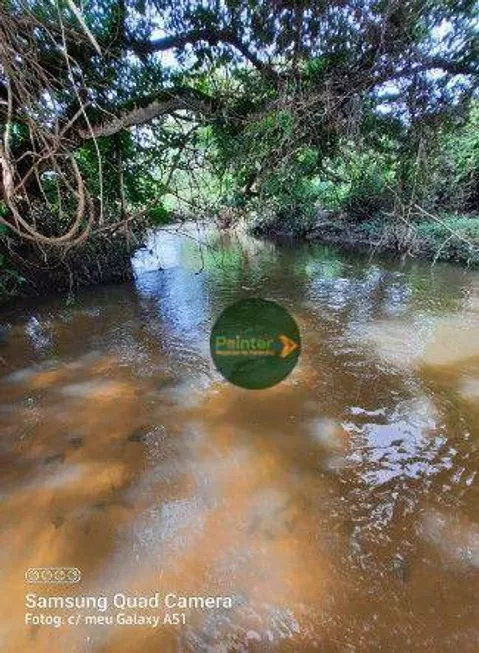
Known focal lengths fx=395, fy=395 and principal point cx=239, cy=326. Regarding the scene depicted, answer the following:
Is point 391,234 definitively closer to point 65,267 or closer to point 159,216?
point 159,216

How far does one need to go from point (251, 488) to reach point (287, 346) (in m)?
2.14

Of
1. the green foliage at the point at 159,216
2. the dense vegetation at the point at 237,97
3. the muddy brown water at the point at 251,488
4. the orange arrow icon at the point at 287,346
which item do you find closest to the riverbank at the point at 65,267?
the dense vegetation at the point at 237,97

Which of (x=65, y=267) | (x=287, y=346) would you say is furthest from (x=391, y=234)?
(x=65, y=267)

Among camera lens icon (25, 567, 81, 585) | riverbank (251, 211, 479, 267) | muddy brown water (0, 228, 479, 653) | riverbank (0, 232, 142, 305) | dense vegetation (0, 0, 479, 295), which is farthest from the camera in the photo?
riverbank (251, 211, 479, 267)

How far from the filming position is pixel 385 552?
188 cm

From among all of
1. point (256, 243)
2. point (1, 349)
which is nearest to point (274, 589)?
point (1, 349)

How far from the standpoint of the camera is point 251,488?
2.29 m

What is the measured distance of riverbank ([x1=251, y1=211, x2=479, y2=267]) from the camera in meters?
6.88

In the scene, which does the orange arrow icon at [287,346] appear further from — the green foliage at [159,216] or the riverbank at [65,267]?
the green foliage at [159,216]

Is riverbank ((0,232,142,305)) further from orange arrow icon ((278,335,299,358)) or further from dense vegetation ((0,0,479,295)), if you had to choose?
orange arrow icon ((278,335,299,358))

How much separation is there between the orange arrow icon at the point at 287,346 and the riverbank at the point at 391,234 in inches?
63.3

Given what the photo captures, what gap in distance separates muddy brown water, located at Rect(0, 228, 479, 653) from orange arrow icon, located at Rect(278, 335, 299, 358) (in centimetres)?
16

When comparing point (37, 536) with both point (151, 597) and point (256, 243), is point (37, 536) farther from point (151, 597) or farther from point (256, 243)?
point (256, 243)

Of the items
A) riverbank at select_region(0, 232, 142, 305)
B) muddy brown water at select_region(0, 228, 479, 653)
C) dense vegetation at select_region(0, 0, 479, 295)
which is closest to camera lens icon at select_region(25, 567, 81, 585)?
muddy brown water at select_region(0, 228, 479, 653)
